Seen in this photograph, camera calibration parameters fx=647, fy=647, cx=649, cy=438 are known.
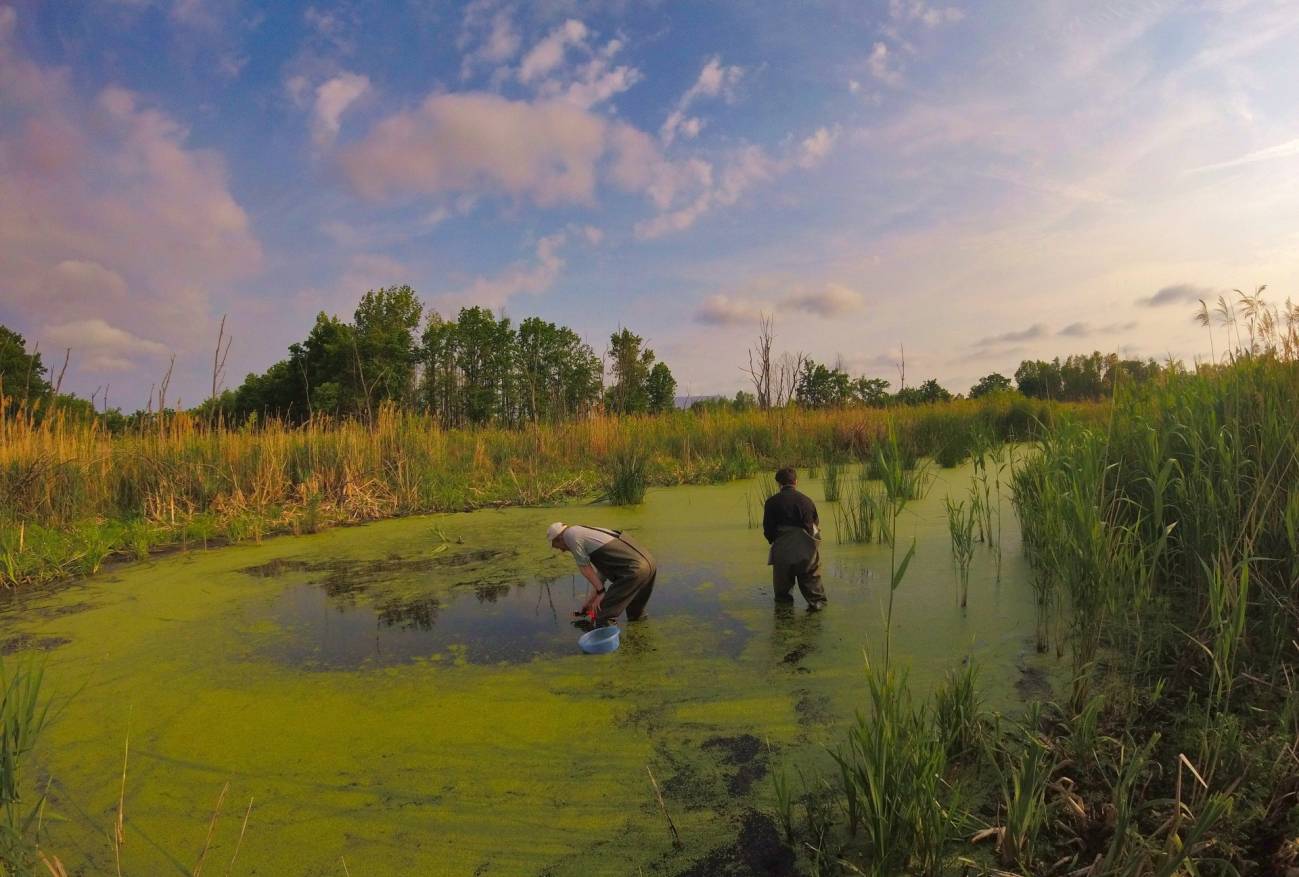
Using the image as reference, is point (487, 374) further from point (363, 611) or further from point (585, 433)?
point (363, 611)

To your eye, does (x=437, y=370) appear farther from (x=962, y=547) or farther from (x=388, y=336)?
(x=962, y=547)

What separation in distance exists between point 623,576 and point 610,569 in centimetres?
9

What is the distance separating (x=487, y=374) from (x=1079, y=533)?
96.6 ft

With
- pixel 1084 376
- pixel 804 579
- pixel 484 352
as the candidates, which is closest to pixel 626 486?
pixel 804 579

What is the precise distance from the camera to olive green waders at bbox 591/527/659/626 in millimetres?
3451

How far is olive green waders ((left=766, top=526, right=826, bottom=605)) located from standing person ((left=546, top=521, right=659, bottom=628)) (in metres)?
0.71

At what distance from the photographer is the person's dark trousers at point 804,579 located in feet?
11.5

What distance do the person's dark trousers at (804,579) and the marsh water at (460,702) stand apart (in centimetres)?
10

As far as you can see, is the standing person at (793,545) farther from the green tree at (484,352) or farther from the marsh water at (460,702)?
the green tree at (484,352)

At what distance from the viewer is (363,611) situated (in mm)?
3893

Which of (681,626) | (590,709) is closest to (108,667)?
Result: (590,709)

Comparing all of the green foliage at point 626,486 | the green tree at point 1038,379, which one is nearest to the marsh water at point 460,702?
the green foliage at point 626,486

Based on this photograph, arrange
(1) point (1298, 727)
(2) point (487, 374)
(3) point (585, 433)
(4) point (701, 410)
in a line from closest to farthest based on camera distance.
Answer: (1) point (1298, 727), (3) point (585, 433), (4) point (701, 410), (2) point (487, 374)

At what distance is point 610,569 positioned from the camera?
354 cm
